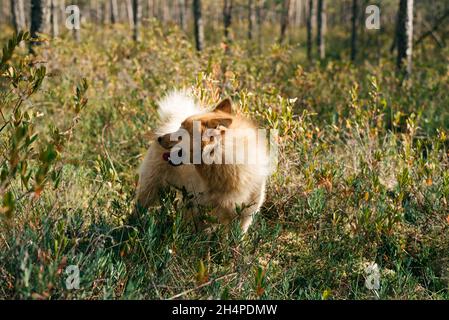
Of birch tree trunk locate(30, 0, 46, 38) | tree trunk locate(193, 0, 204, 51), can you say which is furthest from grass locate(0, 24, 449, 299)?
tree trunk locate(193, 0, 204, 51)

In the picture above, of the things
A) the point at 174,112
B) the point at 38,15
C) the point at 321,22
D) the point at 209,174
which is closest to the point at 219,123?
the point at 209,174

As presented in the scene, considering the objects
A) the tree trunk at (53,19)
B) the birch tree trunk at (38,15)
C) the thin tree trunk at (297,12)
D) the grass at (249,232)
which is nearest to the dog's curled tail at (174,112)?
Result: the grass at (249,232)

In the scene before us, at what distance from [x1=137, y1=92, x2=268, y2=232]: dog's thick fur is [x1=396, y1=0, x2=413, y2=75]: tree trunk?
6555mm

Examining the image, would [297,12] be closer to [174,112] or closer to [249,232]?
[174,112]

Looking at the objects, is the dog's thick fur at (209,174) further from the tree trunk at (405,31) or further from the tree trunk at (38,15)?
the tree trunk at (405,31)

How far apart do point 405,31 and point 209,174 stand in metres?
7.43

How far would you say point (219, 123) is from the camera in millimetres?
3562

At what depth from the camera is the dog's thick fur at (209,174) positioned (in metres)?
3.68

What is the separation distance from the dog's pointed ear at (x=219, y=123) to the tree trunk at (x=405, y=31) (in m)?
7.03

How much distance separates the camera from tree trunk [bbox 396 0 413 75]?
9461mm
